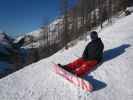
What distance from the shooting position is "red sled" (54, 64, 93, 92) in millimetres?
9388

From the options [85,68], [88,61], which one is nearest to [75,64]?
[88,61]

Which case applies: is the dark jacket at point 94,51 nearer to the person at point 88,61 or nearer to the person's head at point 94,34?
the person at point 88,61

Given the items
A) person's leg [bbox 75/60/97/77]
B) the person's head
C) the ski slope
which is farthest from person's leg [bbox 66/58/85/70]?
the person's head

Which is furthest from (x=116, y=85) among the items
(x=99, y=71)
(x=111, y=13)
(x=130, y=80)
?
(x=111, y=13)

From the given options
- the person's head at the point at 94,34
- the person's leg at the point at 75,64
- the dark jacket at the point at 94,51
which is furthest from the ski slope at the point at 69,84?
the person's head at the point at 94,34

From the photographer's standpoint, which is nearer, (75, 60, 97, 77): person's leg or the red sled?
the red sled

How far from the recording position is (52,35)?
84.3 m

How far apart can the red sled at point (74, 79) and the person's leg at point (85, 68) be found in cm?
42

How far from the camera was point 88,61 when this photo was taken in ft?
38.2

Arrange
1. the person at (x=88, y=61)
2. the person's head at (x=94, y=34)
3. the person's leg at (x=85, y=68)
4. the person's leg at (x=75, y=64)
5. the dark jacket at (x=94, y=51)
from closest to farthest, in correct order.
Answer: the person's leg at (x=85, y=68) → the person at (x=88, y=61) → the person's leg at (x=75, y=64) → the dark jacket at (x=94, y=51) → the person's head at (x=94, y=34)

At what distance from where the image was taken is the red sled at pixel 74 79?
9.39 m

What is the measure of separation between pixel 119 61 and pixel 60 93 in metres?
4.01

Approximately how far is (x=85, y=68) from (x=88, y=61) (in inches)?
25.5

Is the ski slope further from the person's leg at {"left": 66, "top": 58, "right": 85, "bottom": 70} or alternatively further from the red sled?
the person's leg at {"left": 66, "top": 58, "right": 85, "bottom": 70}
